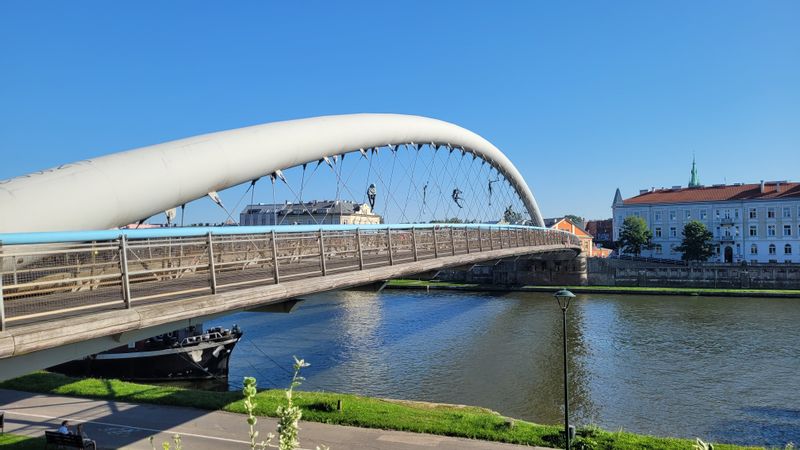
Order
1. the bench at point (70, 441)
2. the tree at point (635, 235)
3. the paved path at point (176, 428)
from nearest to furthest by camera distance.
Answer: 1. the bench at point (70, 441)
2. the paved path at point (176, 428)
3. the tree at point (635, 235)

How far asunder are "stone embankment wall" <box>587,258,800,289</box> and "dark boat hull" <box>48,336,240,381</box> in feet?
122

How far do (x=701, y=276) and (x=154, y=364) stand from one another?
42.6 meters

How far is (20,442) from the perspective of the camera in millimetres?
10141

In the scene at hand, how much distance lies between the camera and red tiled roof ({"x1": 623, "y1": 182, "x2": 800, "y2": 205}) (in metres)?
58.1

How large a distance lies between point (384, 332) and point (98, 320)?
74.3 feet

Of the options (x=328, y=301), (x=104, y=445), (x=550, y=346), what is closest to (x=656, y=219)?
(x=328, y=301)

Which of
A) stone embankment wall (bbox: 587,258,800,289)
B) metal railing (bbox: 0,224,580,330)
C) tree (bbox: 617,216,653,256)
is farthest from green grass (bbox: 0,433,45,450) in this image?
tree (bbox: 617,216,653,256)

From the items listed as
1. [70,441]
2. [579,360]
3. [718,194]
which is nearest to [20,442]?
[70,441]

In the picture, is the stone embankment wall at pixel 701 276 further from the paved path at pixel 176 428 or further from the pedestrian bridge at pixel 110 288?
the paved path at pixel 176 428

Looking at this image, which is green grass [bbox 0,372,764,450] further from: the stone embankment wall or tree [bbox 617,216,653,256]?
tree [bbox 617,216,653,256]

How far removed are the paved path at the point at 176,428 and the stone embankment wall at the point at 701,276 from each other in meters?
40.8

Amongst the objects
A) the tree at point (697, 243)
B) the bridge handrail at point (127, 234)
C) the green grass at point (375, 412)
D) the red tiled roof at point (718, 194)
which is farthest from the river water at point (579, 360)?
the red tiled roof at point (718, 194)

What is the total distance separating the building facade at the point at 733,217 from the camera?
56062mm

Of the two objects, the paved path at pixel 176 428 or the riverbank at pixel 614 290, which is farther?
the riverbank at pixel 614 290
